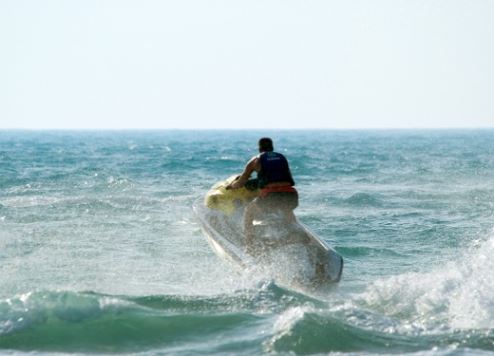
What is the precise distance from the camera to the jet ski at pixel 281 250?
32.1 ft

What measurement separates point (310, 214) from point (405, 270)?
20.3ft

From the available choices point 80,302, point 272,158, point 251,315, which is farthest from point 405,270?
point 80,302

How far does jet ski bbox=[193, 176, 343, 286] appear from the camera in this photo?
9.78 m

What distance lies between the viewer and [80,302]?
835 cm

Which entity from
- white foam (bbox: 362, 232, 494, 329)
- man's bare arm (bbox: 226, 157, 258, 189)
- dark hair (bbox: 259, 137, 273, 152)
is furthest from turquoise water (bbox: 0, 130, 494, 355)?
dark hair (bbox: 259, 137, 273, 152)

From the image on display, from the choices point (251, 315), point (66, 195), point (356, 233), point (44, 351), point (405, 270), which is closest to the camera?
point (44, 351)

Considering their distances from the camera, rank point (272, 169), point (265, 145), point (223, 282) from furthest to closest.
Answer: point (265, 145)
point (272, 169)
point (223, 282)

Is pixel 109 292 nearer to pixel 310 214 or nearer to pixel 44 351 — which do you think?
pixel 44 351

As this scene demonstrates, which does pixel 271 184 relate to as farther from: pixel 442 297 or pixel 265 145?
pixel 442 297

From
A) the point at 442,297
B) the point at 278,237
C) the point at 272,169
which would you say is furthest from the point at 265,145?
the point at 442,297

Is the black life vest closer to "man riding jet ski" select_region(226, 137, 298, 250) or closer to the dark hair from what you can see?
"man riding jet ski" select_region(226, 137, 298, 250)

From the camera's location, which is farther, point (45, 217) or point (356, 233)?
point (45, 217)

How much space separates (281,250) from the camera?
33.8 ft

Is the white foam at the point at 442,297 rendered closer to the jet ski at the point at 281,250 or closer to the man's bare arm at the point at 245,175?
the jet ski at the point at 281,250
